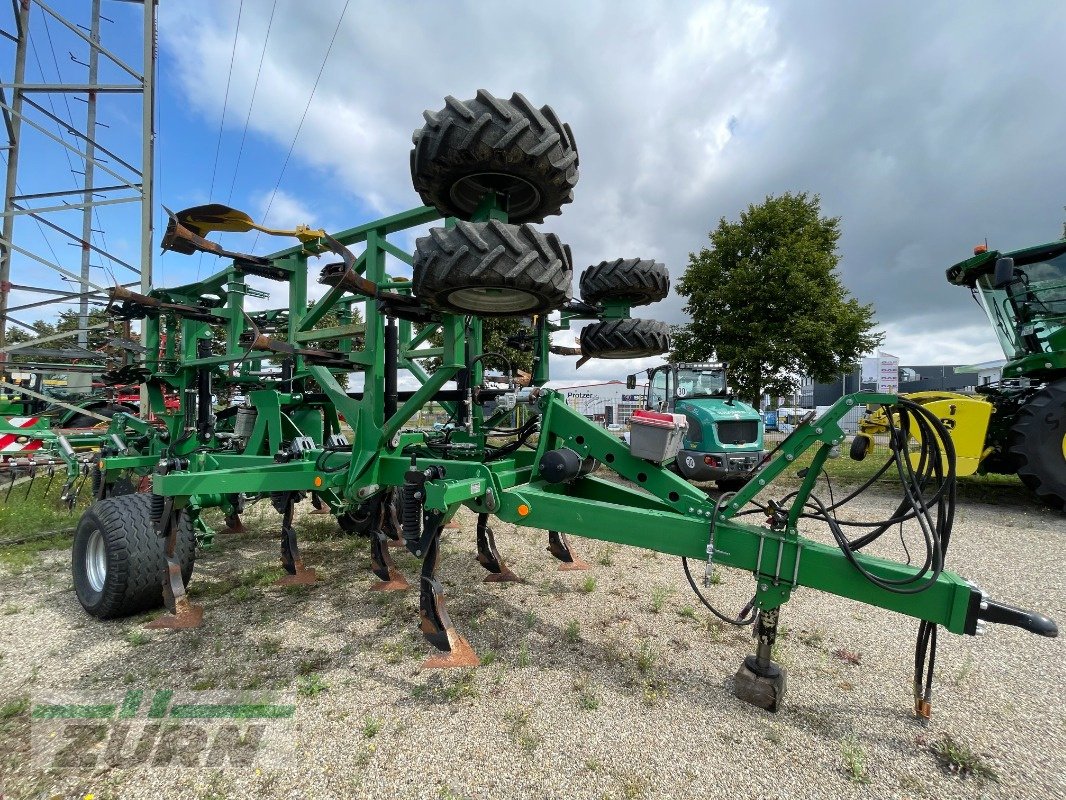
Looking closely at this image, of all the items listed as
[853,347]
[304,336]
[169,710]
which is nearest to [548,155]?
[304,336]

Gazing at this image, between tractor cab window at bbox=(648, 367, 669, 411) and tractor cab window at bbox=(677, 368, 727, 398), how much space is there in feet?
0.84

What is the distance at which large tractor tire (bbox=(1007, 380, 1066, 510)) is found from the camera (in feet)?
21.6

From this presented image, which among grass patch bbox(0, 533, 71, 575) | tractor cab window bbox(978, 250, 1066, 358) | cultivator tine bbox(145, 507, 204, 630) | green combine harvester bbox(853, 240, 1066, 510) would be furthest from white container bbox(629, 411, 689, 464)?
tractor cab window bbox(978, 250, 1066, 358)

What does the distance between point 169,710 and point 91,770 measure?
18.4 inches

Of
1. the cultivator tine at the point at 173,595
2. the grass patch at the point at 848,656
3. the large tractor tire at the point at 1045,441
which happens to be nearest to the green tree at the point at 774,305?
the large tractor tire at the point at 1045,441

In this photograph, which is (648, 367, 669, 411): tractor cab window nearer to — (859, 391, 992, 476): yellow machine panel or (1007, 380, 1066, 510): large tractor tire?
(859, 391, 992, 476): yellow machine panel

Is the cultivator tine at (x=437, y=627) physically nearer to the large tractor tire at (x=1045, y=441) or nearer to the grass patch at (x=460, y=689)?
the grass patch at (x=460, y=689)

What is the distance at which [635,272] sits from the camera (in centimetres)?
421

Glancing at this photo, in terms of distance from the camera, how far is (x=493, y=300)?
2.84 metres

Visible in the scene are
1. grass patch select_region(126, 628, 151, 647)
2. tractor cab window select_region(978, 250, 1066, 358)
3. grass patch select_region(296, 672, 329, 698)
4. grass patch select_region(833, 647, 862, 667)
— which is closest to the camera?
grass patch select_region(296, 672, 329, 698)

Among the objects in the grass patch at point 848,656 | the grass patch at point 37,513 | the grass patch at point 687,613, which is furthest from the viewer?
the grass patch at point 37,513

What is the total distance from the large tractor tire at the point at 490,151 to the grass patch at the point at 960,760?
330 centimetres

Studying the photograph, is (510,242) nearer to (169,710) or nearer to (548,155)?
(548,155)

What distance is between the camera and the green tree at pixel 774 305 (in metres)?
14.3
